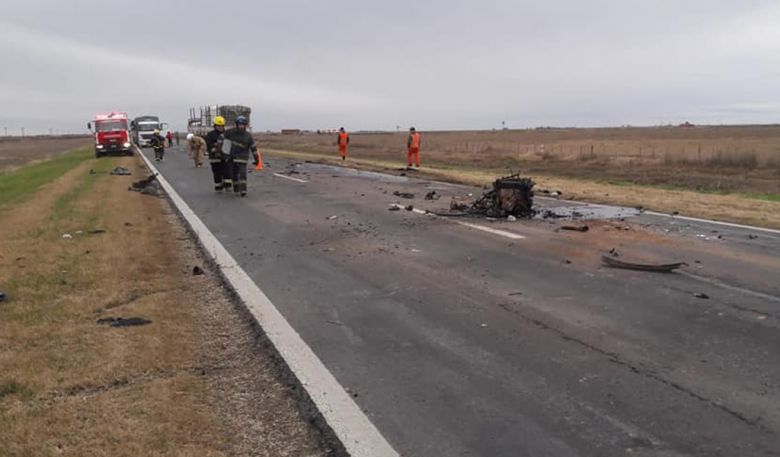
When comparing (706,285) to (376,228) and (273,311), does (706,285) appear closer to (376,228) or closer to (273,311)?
(273,311)

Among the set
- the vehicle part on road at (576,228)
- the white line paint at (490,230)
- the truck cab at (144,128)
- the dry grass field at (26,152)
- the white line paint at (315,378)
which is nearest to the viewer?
the white line paint at (315,378)

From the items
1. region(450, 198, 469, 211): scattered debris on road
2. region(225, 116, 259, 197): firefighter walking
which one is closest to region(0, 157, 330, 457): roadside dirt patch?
region(450, 198, 469, 211): scattered debris on road

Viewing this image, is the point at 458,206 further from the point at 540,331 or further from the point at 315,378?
the point at 315,378

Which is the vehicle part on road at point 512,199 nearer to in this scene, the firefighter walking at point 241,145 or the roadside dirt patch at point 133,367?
the roadside dirt patch at point 133,367

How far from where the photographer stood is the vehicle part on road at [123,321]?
19.5 feet

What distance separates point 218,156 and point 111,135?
104 ft

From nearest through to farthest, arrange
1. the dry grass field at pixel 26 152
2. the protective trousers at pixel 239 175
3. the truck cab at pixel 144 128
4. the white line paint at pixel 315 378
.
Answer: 1. the white line paint at pixel 315 378
2. the protective trousers at pixel 239 175
3. the dry grass field at pixel 26 152
4. the truck cab at pixel 144 128

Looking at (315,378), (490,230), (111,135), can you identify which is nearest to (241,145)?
(490,230)

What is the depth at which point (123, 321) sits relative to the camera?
6.04 m

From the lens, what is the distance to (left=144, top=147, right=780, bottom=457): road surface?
12.8 ft

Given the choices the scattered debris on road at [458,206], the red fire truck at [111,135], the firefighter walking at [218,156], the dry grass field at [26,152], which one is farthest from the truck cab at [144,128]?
the scattered debris on road at [458,206]

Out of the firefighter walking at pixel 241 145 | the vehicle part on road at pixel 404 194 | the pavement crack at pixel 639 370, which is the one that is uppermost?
the firefighter walking at pixel 241 145

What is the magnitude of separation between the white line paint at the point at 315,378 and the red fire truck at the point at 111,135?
41.3 meters

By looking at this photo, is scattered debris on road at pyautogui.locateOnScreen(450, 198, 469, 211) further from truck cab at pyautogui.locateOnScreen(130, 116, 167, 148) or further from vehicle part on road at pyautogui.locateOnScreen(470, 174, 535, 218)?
truck cab at pyautogui.locateOnScreen(130, 116, 167, 148)
